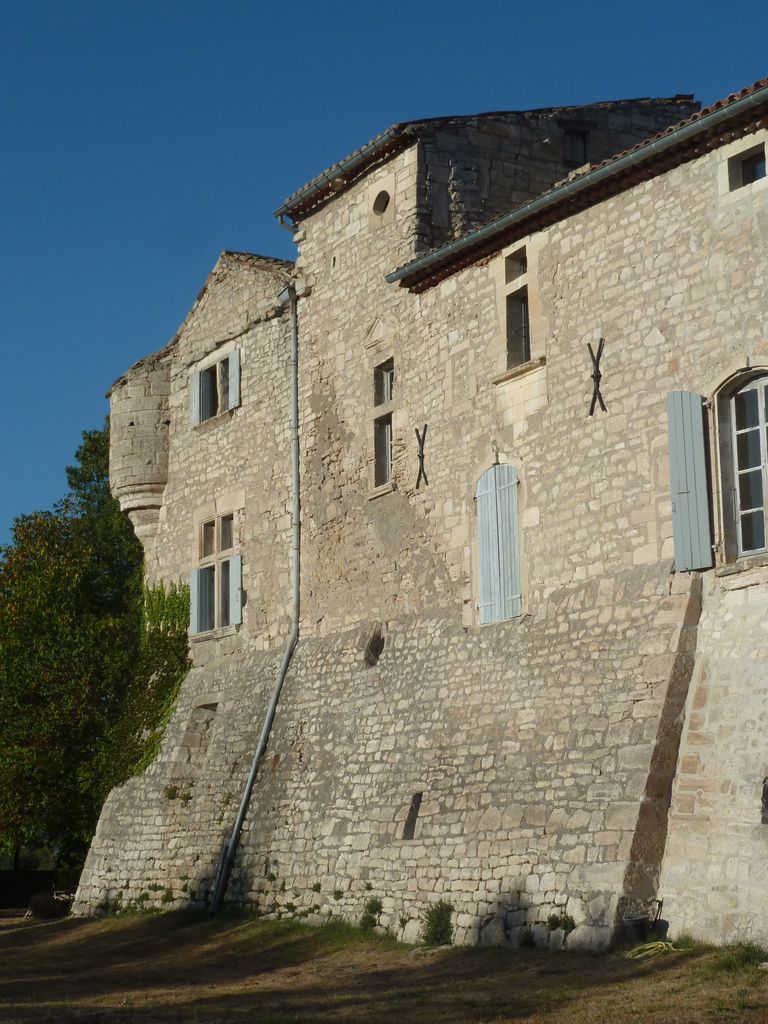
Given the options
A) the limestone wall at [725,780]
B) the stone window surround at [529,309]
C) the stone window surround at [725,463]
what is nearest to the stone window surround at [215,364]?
the stone window surround at [529,309]

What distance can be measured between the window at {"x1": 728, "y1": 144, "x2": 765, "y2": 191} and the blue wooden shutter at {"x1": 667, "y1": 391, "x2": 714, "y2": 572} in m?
1.98

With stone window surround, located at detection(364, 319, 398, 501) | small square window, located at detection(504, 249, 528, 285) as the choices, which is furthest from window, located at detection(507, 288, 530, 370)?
stone window surround, located at detection(364, 319, 398, 501)

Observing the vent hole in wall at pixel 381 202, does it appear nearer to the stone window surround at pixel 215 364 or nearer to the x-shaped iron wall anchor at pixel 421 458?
the x-shaped iron wall anchor at pixel 421 458

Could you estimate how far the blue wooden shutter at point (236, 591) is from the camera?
1998cm

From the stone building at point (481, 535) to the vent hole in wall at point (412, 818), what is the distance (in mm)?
34

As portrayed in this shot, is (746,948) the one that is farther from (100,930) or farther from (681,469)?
(100,930)

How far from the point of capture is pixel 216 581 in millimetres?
20562

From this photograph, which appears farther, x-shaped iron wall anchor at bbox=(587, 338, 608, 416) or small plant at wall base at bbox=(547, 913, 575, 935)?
x-shaped iron wall anchor at bbox=(587, 338, 608, 416)

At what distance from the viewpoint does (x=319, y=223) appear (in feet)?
63.7

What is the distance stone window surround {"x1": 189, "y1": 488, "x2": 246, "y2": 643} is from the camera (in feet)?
66.4

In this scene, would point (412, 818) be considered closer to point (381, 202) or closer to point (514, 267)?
point (514, 267)

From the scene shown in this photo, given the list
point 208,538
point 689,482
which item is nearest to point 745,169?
point 689,482

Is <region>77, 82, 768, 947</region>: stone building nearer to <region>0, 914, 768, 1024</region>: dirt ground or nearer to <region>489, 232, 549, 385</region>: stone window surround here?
<region>489, 232, 549, 385</region>: stone window surround

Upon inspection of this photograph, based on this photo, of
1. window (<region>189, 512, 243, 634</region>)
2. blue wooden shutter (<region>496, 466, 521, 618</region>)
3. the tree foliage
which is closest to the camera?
blue wooden shutter (<region>496, 466, 521, 618</region>)
